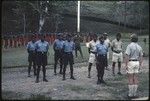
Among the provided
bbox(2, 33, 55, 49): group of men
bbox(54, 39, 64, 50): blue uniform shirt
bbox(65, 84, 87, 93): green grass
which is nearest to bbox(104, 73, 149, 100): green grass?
bbox(65, 84, 87, 93): green grass

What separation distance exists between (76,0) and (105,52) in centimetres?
2161

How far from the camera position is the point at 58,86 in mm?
14930

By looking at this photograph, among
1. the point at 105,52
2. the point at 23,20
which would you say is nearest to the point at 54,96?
the point at 105,52

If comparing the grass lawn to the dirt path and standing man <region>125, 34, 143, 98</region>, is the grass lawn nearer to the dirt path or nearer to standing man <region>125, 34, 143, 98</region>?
the dirt path

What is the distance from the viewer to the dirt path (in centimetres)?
1343

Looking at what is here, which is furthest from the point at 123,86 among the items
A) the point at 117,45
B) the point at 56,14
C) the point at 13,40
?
the point at 56,14

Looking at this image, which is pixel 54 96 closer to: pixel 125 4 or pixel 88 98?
pixel 88 98

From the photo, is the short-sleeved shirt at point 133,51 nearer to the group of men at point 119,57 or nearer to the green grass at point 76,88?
the group of men at point 119,57

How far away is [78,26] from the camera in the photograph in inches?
1375

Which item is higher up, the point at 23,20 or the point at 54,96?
the point at 23,20

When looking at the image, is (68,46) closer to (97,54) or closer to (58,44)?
(58,44)

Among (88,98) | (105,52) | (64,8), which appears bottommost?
(88,98)

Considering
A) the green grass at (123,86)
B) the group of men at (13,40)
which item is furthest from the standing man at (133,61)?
the group of men at (13,40)

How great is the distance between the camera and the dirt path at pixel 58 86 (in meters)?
13.4
